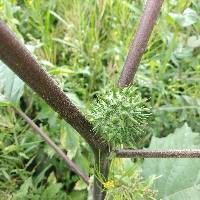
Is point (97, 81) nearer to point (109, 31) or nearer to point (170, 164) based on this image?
point (109, 31)

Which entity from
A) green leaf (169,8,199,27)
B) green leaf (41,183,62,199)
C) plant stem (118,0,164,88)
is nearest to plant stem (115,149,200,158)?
plant stem (118,0,164,88)

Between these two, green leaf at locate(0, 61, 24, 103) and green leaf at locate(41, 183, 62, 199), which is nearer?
green leaf at locate(0, 61, 24, 103)

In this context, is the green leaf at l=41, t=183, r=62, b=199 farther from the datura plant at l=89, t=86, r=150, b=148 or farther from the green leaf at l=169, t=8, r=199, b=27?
the green leaf at l=169, t=8, r=199, b=27

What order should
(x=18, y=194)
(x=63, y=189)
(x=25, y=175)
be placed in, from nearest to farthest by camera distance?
(x=18, y=194), (x=25, y=175), (x=63, y=189)

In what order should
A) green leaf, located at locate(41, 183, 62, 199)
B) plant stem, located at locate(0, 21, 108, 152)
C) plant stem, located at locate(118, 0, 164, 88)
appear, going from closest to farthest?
plant stem, located at locate(0, 21, 108, 152) < plant stem, located at locate(118, 0, 164, 88) < green leaf, located at locate(41, 183, 62, 199)

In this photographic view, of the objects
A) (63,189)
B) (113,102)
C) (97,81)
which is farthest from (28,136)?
(113,102)

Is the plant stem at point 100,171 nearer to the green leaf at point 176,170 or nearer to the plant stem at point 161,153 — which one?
the plant stem at point 161,153

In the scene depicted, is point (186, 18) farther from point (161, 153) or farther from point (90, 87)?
point (161, 153)
